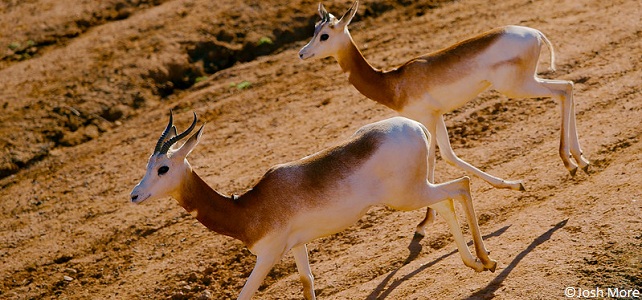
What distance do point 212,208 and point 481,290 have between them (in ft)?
8.64

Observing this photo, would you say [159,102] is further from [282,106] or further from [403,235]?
[403,235]

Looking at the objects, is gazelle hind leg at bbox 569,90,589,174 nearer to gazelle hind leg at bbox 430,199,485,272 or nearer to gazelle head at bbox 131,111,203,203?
gazelle hind leg at bbox 430,199,485,272

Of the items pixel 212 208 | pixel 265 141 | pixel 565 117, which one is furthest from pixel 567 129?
pixel 265 141

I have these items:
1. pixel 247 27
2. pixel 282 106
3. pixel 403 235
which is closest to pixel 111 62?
Answer: pixel 247 27

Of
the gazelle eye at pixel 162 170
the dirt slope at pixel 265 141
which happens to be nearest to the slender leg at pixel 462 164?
the dirt slope at pixel 265 141

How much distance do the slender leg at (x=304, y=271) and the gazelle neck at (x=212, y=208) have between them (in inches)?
25.1

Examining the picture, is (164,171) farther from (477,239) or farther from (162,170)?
(477,239)

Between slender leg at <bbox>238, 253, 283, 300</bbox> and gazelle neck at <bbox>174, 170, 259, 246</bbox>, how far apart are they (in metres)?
0.22

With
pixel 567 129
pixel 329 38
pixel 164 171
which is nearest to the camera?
pixel 164 171

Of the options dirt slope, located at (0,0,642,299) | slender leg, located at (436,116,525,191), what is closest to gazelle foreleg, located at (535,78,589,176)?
dirt slope, located at (0,0,642,299)

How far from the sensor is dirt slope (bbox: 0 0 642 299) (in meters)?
9.23

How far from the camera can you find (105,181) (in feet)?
42.4

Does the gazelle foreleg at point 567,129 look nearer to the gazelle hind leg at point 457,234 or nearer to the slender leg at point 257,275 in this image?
the gazelle hind leg at point 457,234

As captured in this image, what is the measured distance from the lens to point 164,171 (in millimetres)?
8312
